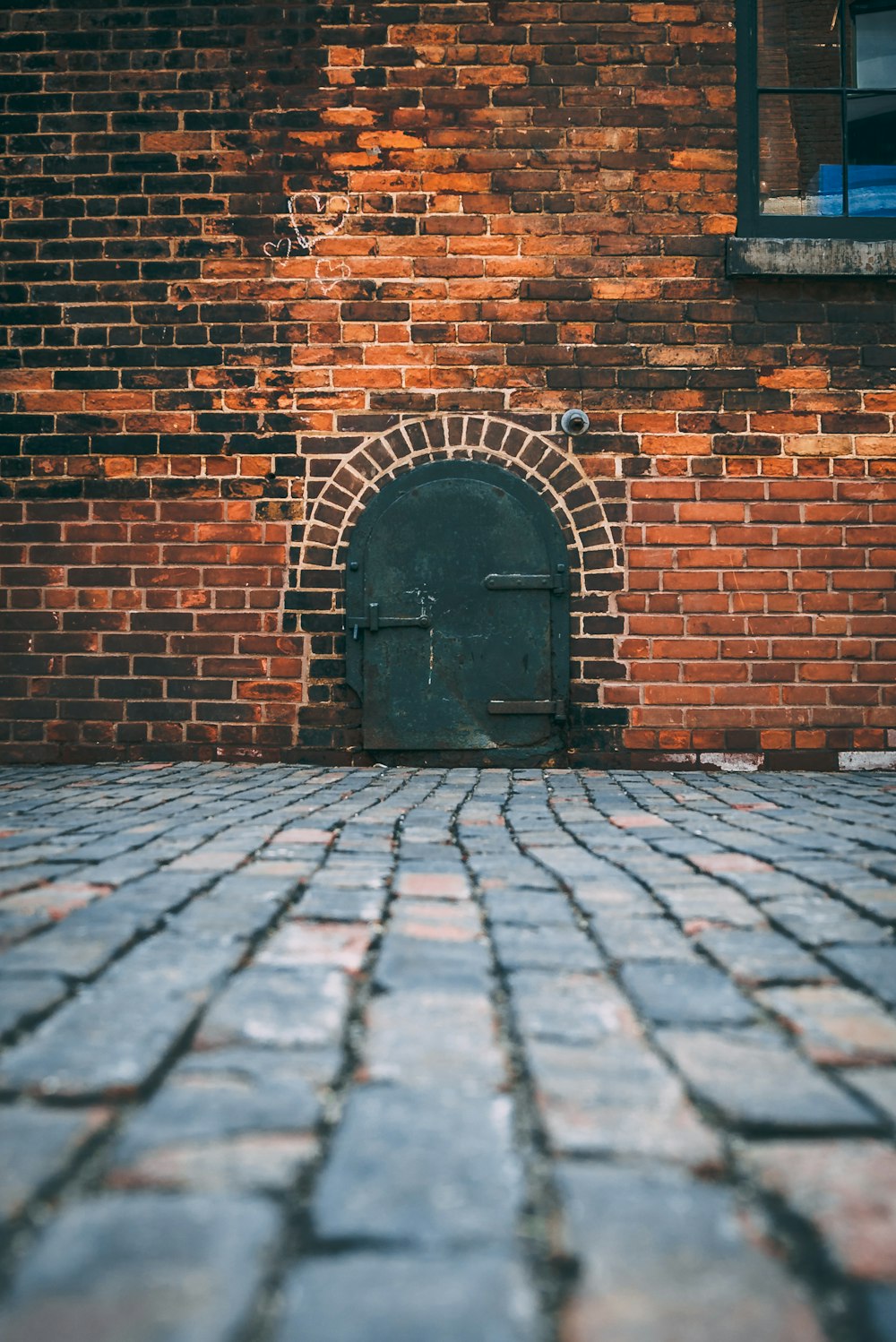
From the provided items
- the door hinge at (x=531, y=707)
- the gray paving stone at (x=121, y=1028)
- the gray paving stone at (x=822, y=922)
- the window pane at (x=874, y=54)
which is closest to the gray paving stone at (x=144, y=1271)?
the gray paving stone at (x=121, y=1028)

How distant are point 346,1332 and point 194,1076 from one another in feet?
1.37

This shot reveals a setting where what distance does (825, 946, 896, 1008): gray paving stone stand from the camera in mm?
1267

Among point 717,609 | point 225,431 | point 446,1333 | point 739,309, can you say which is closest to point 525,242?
point 739,309

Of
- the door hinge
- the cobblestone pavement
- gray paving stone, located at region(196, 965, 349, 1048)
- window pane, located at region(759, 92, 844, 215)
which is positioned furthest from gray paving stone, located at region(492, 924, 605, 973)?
window pane, located at region(759, 92, 844, 215)

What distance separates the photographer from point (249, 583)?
14.8 feet

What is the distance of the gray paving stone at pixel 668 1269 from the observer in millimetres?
599

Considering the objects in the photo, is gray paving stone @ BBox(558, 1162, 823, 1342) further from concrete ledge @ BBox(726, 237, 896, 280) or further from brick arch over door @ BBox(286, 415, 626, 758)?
concrete ledge @ BBox(726, 237, 896, 280)

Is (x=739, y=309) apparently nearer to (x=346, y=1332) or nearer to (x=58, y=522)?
(x=58, y=522)

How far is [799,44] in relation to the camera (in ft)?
15.5

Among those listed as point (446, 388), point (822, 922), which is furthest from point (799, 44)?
point (822, 922)

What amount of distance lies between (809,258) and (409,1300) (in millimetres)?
5022

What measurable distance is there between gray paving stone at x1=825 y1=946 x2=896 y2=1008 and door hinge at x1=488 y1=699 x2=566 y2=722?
9.60 ft

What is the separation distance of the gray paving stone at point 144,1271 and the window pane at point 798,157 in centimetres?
523

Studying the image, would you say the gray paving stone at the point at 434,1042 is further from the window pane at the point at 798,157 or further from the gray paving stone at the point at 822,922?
the window pane at the point at 798,157
